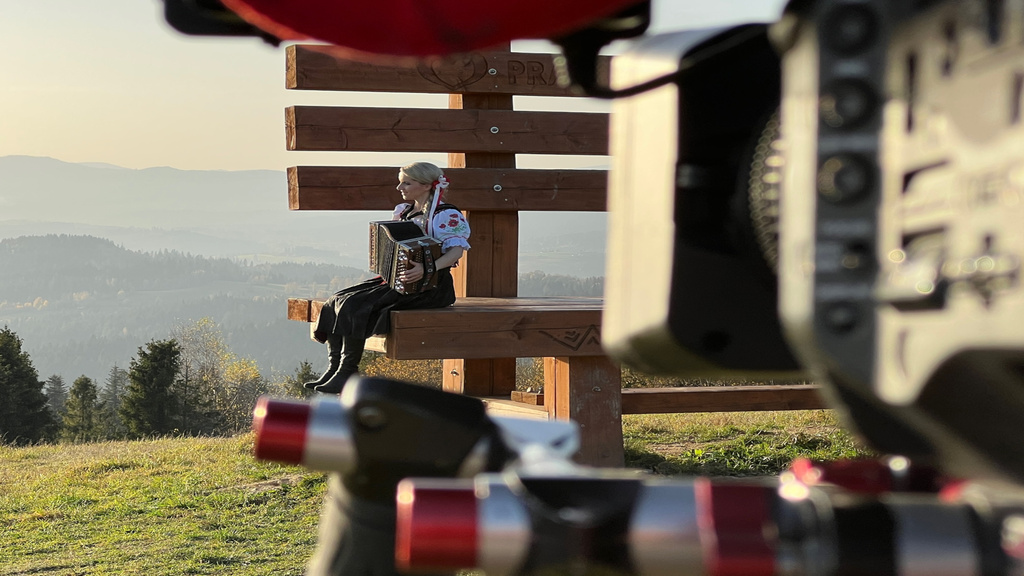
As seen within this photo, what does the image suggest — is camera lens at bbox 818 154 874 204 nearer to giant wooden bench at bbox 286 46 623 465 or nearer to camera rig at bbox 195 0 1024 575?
camera rig at bbox 195 0 1024 575

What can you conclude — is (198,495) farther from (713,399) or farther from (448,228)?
(713,399)

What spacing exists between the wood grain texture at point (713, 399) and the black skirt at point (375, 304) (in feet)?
3.94

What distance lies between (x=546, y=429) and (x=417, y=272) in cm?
457

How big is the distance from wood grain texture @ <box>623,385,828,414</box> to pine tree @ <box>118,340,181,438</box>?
26459mm

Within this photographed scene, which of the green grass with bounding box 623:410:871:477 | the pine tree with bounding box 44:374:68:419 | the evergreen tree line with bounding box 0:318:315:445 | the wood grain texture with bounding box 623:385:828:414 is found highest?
the wood grain texture with bounding box 623:385:828:414

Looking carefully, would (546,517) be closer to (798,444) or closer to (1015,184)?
(1015,184)

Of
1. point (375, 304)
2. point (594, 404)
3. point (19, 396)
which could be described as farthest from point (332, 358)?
point (19, 396)

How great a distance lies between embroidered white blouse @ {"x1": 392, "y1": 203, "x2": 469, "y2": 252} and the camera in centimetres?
582

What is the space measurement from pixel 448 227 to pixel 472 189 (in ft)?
1.30

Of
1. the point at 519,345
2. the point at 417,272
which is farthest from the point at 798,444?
the point at 417,272

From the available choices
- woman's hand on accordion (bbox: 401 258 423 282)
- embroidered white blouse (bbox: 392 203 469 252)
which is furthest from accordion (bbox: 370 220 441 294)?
embroidered white blouse (bbox: 392 203 469 252)

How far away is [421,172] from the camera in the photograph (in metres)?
5.78

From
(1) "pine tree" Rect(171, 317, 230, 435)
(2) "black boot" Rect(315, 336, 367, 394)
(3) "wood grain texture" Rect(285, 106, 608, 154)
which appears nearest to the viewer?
(2) "black boot" Rect(315, 336, 367, 394)

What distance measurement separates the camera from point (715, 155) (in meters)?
0.77
